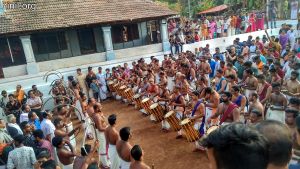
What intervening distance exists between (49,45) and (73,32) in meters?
1.70

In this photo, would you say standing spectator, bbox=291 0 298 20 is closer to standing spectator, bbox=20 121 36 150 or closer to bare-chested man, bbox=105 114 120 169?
bare-chested man, bbox=105 114 120 169

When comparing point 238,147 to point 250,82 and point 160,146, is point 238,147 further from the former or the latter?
point 250,82

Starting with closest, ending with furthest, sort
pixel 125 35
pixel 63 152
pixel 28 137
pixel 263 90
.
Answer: pixel 63 152 → pixel 28 137 → pixel 263 90 → pixel 125 35

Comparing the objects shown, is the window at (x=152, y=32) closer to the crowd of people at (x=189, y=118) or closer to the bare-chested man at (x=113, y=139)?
the crowd of people at (x=189, y=118)

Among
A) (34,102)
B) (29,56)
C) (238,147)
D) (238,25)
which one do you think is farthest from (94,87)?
(238,147)

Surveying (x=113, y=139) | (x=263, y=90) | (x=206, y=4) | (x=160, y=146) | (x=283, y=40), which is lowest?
(x=160, y=146)

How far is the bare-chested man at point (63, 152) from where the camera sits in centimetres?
565

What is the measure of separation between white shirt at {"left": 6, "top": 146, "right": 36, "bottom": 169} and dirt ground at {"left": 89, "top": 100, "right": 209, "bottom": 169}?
3311 mm

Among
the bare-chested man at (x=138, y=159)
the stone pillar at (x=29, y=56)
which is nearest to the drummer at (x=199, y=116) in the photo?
the bare-chested man at (x=138, y=159)

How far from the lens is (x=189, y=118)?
26.6 feet

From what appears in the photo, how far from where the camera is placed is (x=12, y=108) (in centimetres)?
1126

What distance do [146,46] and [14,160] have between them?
14564mm

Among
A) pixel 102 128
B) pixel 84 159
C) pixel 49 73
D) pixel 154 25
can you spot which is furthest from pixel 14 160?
pixel 154 25

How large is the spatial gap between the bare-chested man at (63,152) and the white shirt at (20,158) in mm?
502
